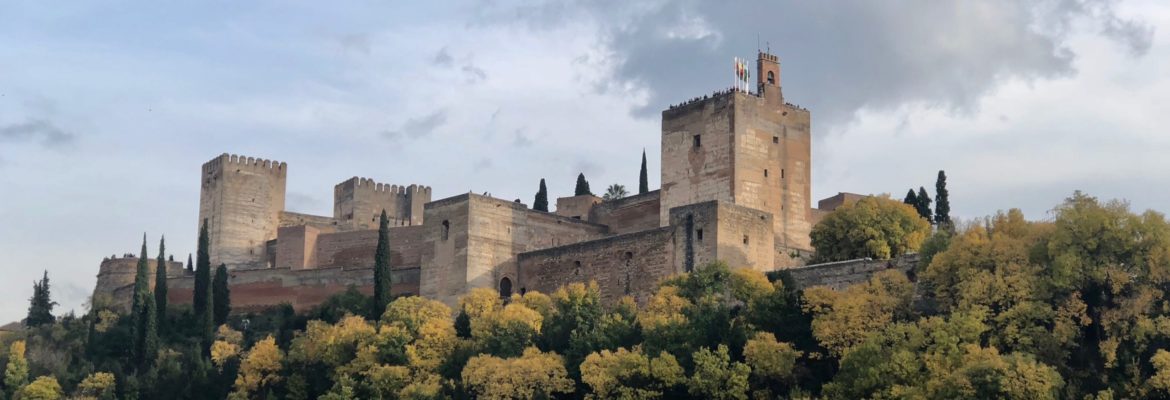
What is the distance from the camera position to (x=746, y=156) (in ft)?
195

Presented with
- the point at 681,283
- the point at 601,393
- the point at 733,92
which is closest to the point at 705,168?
the point at 733,92

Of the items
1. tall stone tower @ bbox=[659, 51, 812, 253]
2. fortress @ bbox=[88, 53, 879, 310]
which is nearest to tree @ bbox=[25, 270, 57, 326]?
fortress @ bbox=[88, 53, 879, 310]

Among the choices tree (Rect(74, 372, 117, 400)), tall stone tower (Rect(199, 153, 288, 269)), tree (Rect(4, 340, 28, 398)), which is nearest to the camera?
tree (Rect(74, 372, 117, 400))

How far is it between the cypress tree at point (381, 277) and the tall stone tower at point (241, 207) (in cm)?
1064

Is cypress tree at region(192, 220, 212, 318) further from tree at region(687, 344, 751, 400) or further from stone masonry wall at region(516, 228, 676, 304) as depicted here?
tree at region(687, 344, 751, 400)

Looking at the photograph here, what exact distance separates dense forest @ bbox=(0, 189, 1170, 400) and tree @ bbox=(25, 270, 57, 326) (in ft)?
30.4

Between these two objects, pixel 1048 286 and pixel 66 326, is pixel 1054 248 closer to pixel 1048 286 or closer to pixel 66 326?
pixel 1048 286

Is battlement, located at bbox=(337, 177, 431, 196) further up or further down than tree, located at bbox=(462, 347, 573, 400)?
further up

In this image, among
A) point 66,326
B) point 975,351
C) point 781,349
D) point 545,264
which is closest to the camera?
point 975,351

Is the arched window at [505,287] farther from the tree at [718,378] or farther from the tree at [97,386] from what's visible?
the tree at [718,378]

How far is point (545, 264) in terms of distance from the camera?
59469 mm

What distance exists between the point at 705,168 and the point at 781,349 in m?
12.8

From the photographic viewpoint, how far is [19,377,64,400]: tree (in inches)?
2327

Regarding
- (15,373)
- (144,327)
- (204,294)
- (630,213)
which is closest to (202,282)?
(204,294)
